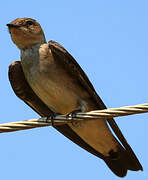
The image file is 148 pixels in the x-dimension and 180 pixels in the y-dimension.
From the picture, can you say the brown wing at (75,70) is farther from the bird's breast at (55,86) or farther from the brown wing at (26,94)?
the brown wing at (26,94)

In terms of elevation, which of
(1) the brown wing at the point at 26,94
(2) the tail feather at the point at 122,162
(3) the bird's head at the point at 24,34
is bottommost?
(2) the tail feather at the point at 122,162

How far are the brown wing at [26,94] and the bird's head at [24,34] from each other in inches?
12.7

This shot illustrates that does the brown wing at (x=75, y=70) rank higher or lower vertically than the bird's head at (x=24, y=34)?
lower

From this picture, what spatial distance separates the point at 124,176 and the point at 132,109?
109 inches

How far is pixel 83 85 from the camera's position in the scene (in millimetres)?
7047

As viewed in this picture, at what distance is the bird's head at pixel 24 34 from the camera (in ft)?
24.7

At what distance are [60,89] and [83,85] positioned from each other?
34 cm

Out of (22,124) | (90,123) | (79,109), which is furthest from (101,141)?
(22,124)

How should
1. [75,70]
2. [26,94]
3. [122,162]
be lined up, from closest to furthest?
1. [75,70]
2. [122,162]
3. [26,94]

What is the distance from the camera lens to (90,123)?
7.52m

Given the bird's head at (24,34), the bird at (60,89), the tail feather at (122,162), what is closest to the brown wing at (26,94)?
the bird at (60,89)

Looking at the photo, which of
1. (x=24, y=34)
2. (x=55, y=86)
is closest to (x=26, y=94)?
(x=55, y=86)

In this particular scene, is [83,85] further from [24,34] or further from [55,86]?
[24,34]

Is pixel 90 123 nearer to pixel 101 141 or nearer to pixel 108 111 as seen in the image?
pixel 101 141
